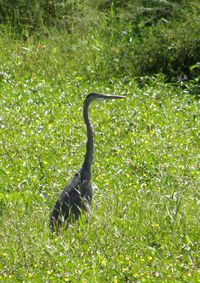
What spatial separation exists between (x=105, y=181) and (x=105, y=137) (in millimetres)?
1720

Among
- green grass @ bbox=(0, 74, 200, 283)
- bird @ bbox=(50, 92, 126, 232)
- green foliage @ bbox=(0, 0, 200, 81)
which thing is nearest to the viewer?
green grass @ bbox=(0, 74, 200, 283)

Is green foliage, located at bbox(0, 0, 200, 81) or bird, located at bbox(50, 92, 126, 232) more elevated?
bird, located at bbox(50, 92, 126, 232)

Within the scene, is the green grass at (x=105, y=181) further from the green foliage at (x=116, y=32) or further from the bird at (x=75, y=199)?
the green foliage at (x=116, y=32)

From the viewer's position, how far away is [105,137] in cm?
1070

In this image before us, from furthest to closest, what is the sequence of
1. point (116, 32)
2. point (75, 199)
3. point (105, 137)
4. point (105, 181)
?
point (116, 32) < point (105, 137) < point (105, 181) < point (75, 199)

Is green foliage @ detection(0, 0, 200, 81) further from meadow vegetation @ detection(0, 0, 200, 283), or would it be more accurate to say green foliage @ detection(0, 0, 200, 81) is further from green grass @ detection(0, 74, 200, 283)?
green grass @ detection(0, 74, 200, 283)

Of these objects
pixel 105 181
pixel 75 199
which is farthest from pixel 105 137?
pixel 75 199

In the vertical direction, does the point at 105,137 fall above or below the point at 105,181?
below

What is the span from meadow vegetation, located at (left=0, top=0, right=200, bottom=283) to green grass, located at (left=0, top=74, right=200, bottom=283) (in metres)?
0.01

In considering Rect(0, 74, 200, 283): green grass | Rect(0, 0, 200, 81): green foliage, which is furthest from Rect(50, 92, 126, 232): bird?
Rect(0, 0, 200, 81): green foliage

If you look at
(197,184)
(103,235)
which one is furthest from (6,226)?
(197,184)

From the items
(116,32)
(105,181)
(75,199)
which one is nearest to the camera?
(75,199)

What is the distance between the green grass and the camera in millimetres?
6654

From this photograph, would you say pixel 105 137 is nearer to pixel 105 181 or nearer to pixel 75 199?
pixel 105 181
